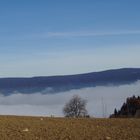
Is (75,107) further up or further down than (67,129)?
further up

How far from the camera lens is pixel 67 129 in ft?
59.5

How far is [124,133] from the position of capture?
17516 mm

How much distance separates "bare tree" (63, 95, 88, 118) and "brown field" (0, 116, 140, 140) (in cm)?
3483

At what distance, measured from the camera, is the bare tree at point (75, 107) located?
5741 cm

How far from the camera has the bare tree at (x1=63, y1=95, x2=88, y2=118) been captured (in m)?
57.4

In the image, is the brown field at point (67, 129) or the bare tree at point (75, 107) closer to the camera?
the brown field at point (67, 129)

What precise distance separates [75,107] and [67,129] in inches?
1655

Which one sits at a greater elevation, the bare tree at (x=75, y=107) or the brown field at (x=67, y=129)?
the bare tree at (x=75, y=107)

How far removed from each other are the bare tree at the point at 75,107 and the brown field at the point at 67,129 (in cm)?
3483

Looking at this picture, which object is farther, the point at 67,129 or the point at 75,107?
the point at 75,107

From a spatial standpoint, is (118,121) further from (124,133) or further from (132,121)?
(124,133)

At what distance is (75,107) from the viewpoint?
60125 millimetres

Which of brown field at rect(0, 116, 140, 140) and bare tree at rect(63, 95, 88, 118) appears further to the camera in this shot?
bare tree at rect(63, 95, 88, 118)

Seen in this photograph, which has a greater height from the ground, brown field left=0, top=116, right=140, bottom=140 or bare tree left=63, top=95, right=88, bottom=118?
bare tree left=63, top=95, right=88, bottom=118
